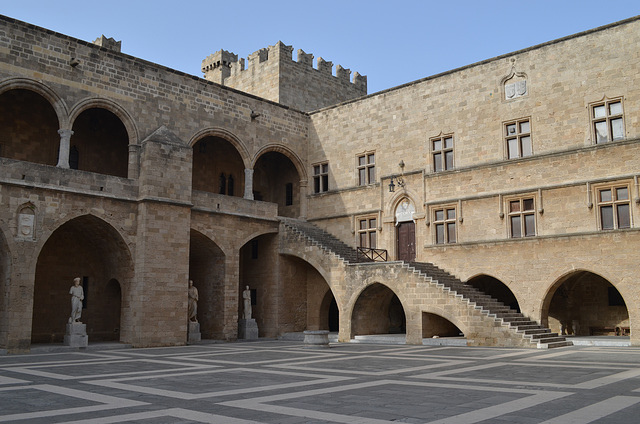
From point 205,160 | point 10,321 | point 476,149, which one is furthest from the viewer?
point 205,160

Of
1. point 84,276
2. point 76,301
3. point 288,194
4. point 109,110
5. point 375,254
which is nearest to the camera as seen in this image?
point 76,301

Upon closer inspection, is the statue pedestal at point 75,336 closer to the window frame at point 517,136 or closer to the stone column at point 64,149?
the stone column at point 64,149

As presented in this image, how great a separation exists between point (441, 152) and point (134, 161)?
11612 millimetres

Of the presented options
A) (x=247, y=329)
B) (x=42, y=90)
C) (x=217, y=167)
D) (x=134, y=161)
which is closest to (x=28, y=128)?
(x=42, y=90)

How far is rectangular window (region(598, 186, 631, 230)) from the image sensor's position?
61.5ft

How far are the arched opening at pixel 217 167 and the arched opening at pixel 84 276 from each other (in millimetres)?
5891

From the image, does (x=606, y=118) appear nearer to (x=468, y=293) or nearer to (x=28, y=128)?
(x=468, y=293)

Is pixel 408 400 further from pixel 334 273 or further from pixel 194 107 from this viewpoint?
pixel 194 107

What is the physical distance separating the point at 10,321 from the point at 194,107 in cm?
1059

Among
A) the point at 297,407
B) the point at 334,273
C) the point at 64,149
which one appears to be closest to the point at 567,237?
the point at 334,273

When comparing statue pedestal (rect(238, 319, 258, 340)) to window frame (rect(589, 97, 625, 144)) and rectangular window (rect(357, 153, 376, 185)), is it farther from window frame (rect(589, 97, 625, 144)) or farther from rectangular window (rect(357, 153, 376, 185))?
window frame (rect(589, 97, 625, 144))

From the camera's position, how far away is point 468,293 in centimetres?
2027

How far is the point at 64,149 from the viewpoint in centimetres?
1991

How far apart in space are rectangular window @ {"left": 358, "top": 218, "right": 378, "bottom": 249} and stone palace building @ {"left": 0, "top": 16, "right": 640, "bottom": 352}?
5.7 inches
